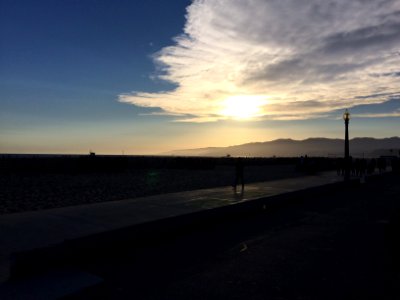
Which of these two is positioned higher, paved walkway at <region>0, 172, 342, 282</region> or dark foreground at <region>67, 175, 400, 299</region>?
paved walkway at <region>0, 172, 342, 282</region>

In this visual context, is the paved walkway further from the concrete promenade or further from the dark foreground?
the dark foreground

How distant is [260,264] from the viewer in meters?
6.18

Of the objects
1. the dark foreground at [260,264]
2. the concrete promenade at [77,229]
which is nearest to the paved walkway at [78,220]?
the concrete promenade at [77,229]

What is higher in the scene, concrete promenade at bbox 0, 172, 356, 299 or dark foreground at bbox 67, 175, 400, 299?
concrete promenade at bbox 0, 172, 356, 299

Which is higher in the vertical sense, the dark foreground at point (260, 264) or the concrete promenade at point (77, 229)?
the concrete promenade at point (77, 229)

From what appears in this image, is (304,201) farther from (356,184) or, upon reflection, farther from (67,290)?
(67,290)

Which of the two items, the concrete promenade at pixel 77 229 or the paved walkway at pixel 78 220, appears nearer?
the concrete promenade at pixel 77 229

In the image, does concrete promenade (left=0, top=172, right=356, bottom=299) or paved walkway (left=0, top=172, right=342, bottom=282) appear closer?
concrete promenade (left=0, top=172, right=356, bottom=299)

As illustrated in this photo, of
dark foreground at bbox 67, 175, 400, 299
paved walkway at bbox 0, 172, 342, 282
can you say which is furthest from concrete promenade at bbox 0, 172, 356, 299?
dark foreground at bbox 67, 175, 400, 299

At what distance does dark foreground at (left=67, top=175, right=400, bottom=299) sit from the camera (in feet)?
16.5

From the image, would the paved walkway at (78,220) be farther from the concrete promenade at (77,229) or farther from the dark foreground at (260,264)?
the dark foreground at (260,264)

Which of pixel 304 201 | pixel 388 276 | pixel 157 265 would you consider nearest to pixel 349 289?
pixel 388 276

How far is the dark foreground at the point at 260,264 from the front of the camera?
502cm

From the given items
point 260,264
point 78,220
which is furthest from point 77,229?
point 260,264
